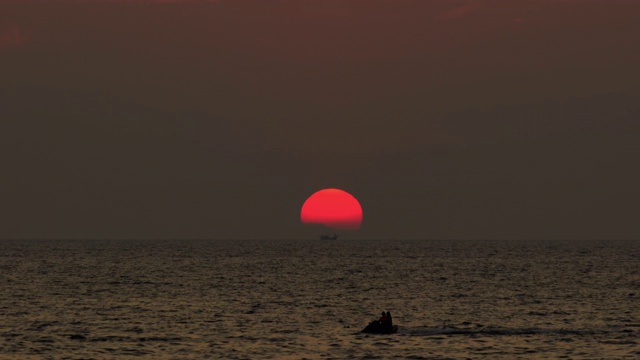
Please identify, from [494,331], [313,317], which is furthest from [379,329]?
[313,317]

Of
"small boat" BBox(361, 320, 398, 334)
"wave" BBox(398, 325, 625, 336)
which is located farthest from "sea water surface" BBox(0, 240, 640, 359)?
"small boat" BBox(361, 320, 398, 334)

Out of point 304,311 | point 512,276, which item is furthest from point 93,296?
point 512,276

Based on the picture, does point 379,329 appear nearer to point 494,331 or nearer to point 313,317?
A: point 494,331

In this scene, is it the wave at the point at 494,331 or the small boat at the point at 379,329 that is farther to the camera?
the wave at the point at 494,331

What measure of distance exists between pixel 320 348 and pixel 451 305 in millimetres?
37782

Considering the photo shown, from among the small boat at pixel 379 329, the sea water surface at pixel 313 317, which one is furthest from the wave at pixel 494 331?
the small boat at pixel 379 329

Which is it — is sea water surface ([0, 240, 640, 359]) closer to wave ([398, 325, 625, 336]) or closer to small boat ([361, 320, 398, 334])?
wave ([398, 325, 625, 336])

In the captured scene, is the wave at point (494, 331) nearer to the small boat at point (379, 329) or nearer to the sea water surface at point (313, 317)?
the sea water surface at point (313, 317)

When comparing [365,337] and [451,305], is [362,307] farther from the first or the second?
[365,337]

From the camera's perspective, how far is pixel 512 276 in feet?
555

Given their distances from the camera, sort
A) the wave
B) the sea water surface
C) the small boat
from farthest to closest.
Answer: the wave < the small boat < the sea water surface

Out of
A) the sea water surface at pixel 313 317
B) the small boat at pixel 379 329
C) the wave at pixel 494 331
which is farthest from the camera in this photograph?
the wave at pixel 494 331

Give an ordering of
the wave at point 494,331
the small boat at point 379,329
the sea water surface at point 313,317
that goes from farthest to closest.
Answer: the wave at point 494,331 → the small boat at point 379,329 → the sea water surface at point 313,317

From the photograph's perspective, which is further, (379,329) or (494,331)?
(494,331)
